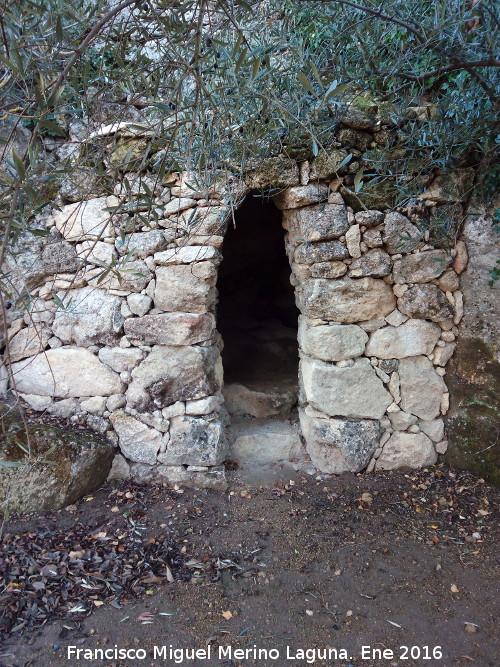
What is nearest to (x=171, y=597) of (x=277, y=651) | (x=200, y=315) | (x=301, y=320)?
(x=277, y=651)

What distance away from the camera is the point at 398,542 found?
2594 millimetres

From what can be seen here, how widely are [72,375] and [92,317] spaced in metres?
0.45

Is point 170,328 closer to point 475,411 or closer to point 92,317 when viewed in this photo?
point 92,317

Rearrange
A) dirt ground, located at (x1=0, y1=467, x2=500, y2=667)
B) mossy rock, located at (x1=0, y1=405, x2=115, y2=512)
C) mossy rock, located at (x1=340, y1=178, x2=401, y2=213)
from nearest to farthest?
dirt ground, located at (x1=0, y1=467, x2=500, y2=667), mossy rock, located at (x1=0, y1=405, x2=115, y2=512), mossy rock, located at (x1=340, y1=178, x2=401, y2=213)

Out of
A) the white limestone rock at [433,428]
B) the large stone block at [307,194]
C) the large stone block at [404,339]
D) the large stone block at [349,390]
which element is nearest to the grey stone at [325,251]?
the large stone block at [307,194]

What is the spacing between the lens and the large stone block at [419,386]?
3135 millimetres

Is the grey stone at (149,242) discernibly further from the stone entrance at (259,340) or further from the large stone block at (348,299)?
the large stone block at (348,299)

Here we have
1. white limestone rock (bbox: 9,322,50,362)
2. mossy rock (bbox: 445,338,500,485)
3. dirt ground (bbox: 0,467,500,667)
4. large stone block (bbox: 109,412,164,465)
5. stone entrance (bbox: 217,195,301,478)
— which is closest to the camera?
dirt ground (bbox: 0,467,500,667)

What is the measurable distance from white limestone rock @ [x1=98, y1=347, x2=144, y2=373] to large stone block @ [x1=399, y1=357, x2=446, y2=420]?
187 centimetres

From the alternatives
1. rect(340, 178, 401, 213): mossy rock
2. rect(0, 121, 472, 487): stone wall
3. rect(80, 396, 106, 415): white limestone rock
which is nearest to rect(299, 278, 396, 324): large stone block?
rect(0, 121, 472, 487): stone wall

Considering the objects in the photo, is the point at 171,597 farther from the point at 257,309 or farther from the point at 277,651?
the point at 257,309

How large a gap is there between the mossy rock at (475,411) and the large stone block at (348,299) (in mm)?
663

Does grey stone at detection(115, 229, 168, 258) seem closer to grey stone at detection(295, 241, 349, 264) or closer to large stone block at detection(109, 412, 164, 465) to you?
grey stone at detection(295, 241, 349, 264)

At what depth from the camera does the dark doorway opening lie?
462 cm
